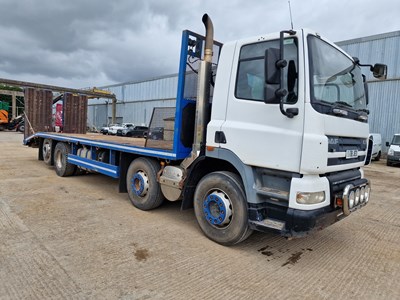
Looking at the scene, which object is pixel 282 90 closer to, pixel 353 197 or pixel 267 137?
pixel 267 137

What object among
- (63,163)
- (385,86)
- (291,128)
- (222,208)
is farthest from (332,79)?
(385,86)

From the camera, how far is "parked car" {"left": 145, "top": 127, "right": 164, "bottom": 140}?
190 inches

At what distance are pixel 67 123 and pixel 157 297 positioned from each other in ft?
30.5

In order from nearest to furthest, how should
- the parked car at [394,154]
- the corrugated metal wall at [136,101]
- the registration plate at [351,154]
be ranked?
the registration plate at [351,154] < the parked car at [394,154] < the corrugated metal wall at [136,101]

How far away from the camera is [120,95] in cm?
3884

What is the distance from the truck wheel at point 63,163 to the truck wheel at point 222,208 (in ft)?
16.6

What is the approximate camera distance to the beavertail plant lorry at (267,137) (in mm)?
3053

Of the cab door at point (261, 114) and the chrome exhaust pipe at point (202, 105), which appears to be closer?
the cab door at point (261, 114)

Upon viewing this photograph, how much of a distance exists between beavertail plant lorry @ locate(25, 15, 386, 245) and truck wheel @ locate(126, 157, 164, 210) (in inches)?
3.6

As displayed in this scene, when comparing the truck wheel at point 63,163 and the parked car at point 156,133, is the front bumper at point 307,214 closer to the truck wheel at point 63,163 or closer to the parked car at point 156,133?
the parked car at point 156,133

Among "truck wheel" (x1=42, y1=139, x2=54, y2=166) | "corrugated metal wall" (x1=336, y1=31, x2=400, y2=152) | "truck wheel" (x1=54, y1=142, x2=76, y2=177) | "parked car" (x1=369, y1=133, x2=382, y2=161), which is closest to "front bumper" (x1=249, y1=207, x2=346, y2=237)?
"truck wheel" (x1=54, y1=142, x2=76, y2=177)

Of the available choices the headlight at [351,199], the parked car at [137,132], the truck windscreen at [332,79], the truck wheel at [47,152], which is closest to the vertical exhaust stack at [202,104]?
the truck windscreen at [332,79]

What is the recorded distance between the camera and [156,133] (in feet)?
16.2

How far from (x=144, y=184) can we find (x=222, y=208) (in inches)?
71.0
